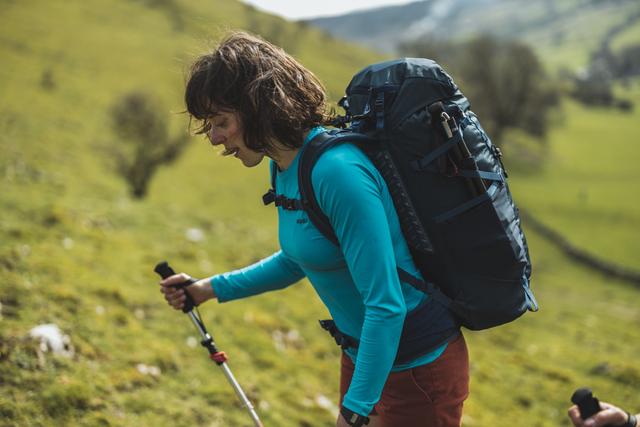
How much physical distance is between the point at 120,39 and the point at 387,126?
72815 millimetres

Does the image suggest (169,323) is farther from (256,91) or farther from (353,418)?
(256,91)

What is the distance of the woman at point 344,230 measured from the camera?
A: 2.59 metres

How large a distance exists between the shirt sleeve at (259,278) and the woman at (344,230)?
598 mm

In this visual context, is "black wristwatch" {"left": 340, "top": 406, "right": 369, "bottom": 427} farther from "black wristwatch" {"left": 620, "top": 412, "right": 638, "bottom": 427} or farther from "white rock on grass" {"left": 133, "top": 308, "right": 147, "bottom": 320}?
"white rock on grass" {"left": 133, "top": 308, "right": 147, "bottom": 320}

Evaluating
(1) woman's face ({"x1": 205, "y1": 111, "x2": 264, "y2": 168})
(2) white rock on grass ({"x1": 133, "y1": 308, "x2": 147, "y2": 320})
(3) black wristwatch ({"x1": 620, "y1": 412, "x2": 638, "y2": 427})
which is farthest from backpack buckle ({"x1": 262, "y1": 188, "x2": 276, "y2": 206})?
(2) white rock on grass ({"x1": 133, "y1": 308, "x2": 147, "y2": 320})

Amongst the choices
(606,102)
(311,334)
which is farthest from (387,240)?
(606,102)

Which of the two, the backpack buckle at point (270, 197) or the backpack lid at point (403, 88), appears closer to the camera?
the backpack lid at point (403, 88)

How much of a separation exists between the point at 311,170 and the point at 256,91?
1.56 feet

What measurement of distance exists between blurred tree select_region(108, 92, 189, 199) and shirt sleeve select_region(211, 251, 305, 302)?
80.6 ft

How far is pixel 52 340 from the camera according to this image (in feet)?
19.3

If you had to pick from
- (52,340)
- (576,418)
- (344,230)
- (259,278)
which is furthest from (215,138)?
(52,340)

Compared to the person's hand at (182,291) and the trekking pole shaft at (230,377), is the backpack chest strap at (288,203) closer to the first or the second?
A: the person's hand at (182,291)

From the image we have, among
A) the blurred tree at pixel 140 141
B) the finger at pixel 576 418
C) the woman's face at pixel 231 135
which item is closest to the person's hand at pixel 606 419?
the finger at pixel 576 418

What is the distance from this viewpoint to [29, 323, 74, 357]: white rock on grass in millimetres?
5809
